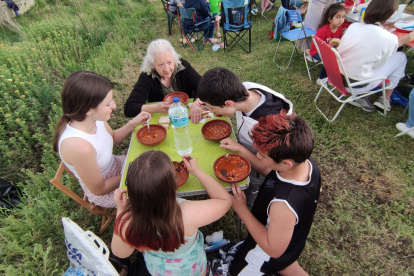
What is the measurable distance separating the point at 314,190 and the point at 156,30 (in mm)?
8554

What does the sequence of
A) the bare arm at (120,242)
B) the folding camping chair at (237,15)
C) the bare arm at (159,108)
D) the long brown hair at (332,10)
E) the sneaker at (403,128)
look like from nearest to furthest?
the bare arm at (120,242) → the bare arm at (159,108) → the sneaker at (403,128) → the long brown hair at (332,10) → the folding camping chair at (237,15)

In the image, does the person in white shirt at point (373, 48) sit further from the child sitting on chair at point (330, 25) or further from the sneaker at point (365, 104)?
the child sitting on chair at point (330, 25)

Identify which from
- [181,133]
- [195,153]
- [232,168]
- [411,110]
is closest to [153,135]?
[181,133]

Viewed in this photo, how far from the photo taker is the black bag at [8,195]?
2.76 meters

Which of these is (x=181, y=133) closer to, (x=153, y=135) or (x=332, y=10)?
(x=153, y=135)

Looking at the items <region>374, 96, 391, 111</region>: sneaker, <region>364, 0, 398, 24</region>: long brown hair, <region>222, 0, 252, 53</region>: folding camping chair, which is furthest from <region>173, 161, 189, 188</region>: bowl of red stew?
<region>222, 0, 252, 53</region>: folding camping chair

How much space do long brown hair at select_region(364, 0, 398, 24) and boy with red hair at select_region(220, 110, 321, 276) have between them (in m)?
2.78

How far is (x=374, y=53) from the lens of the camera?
10.8 ft

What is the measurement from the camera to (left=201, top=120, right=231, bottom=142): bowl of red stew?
225cm

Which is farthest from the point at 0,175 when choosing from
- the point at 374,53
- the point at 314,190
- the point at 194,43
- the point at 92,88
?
the point at 194,43

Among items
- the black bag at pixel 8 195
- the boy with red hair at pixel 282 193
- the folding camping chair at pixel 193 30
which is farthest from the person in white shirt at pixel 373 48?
the black bag at pixel 8 195

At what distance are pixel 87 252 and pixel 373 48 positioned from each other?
4127 millimetres

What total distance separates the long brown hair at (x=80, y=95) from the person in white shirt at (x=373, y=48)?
3.55m

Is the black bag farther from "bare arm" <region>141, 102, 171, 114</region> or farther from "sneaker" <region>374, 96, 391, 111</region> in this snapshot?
"sneaker" <region>374, 96, 391, 111</region>
